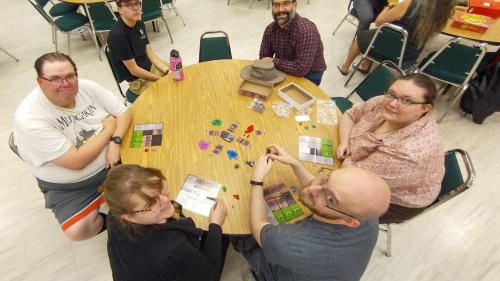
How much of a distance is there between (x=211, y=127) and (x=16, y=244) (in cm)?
188

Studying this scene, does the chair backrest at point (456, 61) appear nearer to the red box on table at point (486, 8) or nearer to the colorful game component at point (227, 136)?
the red box on table at point (486, 8)

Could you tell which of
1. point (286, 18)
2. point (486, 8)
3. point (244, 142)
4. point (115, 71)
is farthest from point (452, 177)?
point (115, 71)

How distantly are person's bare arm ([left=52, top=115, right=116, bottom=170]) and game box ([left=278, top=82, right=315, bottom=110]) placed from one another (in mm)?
1276

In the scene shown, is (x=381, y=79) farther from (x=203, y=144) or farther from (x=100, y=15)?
(x=100, y=15)

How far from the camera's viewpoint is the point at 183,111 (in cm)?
205

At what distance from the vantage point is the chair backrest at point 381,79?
2285 mm

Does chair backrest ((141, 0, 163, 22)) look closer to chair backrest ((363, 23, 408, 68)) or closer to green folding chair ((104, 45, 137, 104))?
green folding chair ((104, 45, 137, 104))

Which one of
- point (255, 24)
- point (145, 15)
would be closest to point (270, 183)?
point (145, 15)

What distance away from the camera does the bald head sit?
1.10 meters

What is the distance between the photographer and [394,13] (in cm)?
300

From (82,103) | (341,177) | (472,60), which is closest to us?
(341,177)

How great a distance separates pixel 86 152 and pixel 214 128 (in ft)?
2.73

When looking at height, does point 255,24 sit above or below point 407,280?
above

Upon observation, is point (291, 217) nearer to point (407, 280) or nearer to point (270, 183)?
point (270, 183)
